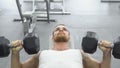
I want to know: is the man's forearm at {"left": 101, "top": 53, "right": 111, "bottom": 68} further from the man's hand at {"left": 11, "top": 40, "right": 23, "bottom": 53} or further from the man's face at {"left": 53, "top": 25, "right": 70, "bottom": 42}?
the man's hand at {"left": 11, "top": 40, "right": 23, "bottom": 53}

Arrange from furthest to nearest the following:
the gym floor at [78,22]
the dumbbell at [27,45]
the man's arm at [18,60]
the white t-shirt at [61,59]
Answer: the gym floor at [78,22] < the man's arm at [18,60] < the dumbbell at [27,45] < the white t-shirt at [61,59]

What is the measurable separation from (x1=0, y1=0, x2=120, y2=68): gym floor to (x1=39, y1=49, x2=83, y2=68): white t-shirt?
4.87 ft

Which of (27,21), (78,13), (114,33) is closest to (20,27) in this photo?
(27,21)

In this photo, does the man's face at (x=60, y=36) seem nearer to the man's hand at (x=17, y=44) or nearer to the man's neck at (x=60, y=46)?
the man's neck at (x=60, y=46)

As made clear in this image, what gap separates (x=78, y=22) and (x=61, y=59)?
2970 mm

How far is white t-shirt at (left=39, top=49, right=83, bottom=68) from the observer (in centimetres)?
226

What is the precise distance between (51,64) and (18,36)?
2439 mm

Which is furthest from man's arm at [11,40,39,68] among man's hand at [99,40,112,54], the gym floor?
the gym floor

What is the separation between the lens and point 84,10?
19.1 feet

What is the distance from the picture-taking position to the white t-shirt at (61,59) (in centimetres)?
226

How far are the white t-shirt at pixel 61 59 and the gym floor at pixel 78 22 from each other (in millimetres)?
1484

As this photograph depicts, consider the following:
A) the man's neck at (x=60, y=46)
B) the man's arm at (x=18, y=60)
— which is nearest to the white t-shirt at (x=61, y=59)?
the man's neck at (x=60, y=46)

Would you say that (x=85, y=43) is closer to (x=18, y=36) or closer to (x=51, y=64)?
(x=51, y=64)

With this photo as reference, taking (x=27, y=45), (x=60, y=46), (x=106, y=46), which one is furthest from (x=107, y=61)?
(x=27, y=45)
